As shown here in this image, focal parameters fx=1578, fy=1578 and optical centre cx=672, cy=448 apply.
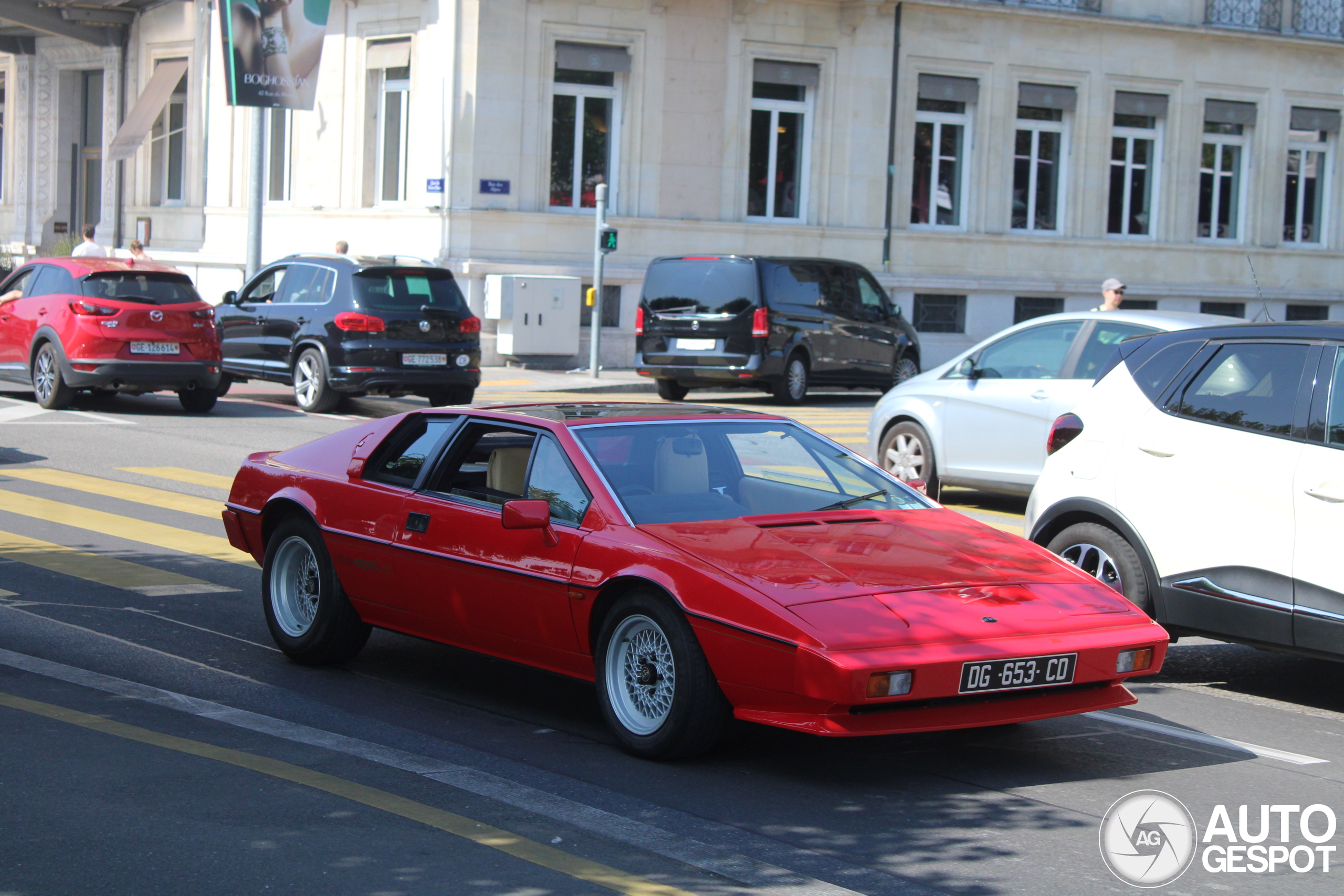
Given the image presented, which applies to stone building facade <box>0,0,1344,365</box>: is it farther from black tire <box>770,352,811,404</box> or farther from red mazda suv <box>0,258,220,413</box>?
red mazda suv <box>0,258,220,413</box>

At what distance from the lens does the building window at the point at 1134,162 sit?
31484mm

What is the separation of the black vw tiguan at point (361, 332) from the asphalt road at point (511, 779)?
9.93 m

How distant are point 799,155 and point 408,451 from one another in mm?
23078

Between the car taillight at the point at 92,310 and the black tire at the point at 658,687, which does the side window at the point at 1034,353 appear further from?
the car taillight at the point at 92,310

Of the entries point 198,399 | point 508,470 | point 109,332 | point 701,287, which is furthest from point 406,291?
point 508,470

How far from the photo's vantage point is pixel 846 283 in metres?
22.8

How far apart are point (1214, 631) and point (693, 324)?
15.3 m

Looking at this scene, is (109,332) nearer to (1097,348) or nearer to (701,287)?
(701,287)

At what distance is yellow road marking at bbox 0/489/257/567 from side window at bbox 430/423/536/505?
3.41 m

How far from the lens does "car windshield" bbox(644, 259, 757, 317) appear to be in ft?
70.1

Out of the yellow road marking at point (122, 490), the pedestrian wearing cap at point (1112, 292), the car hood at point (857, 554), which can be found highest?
the pedestrian wearing cap at point (1112, 292)

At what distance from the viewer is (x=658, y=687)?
554cm

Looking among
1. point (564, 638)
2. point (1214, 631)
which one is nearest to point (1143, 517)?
point (1214, 631)

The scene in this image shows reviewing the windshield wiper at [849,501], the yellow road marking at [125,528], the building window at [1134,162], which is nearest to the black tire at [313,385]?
the yellow road marking at [125,528]
